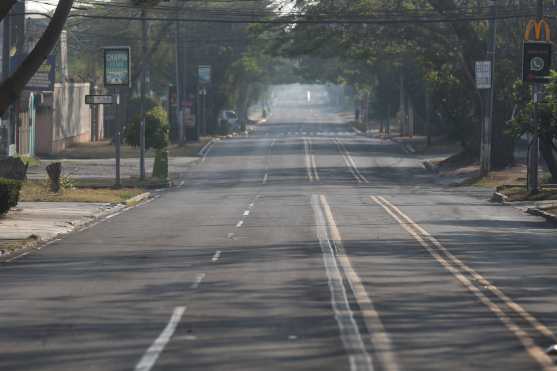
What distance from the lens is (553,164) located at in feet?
158

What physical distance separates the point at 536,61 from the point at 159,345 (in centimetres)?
3018

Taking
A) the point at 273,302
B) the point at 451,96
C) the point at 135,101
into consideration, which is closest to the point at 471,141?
the point at 451,96

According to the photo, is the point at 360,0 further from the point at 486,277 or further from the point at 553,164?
the point at 486,277

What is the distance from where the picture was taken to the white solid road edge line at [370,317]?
12102 mm

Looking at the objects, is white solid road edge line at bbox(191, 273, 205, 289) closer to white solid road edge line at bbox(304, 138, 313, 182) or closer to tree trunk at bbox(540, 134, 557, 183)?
tree trunk at bbox(540, 134, 557, 183)

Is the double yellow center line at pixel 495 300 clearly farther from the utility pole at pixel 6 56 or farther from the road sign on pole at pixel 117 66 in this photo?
the road sign on pole at pixel 117 66

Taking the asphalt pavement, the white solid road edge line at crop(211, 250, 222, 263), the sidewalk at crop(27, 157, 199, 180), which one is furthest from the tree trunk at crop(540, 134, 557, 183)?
the white solid road edge line at crop(211, 250, 222, 263)

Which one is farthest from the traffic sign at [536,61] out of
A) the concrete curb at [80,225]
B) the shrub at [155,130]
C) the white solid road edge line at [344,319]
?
the shrub at [155,130]

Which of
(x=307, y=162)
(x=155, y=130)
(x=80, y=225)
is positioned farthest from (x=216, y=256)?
(x=307, y=162)

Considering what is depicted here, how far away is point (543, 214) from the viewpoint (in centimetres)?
3494

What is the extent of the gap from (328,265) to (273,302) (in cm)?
491

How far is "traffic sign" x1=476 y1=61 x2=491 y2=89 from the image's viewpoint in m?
52.8

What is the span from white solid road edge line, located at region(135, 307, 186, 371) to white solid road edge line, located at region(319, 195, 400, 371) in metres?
2.24

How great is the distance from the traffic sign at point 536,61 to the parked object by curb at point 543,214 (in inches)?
201
